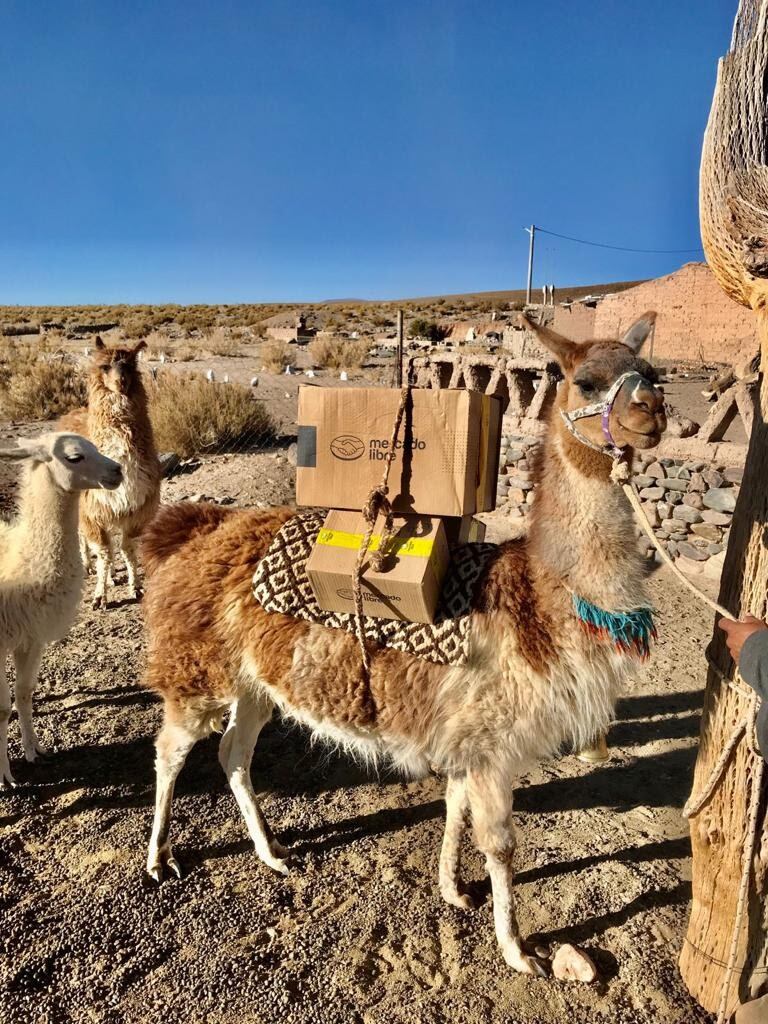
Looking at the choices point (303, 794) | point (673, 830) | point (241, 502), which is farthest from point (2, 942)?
point (241, 502)

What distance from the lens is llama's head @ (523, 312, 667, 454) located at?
81.2 inches

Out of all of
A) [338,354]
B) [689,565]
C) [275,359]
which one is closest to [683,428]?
[689,565]

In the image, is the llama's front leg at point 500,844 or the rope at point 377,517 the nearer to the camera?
the rope at point 377,517

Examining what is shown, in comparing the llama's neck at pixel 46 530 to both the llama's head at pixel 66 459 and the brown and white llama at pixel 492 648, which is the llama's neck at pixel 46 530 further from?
the brown and white llama at pixel 492 648

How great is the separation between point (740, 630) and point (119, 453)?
16.9 ft

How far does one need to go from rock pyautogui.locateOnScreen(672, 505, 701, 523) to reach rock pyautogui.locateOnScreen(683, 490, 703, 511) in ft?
0.11

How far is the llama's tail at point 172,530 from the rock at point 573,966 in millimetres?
2318

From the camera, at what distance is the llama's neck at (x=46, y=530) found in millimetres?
3371

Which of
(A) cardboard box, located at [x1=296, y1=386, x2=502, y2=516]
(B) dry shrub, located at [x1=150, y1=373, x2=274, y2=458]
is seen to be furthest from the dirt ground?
(B) dry shrub, located at [x1=150, y1=373, x2=274, y2=458]

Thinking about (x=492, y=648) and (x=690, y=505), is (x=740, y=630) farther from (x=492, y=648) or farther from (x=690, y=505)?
(x=690, y=505)

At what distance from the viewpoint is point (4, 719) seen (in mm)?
3369

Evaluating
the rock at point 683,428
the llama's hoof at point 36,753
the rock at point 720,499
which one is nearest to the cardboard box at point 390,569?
the llama's hoof at point 36,753

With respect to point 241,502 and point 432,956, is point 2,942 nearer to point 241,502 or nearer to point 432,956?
point 432,956

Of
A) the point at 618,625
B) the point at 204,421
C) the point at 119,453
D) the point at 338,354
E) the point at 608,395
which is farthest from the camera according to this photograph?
the point at 338,354
